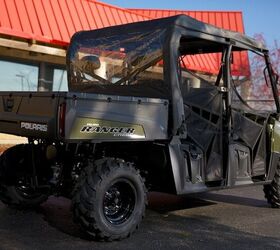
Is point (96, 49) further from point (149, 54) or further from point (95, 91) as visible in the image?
point (149, 54)

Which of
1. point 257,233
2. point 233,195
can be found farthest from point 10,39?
point 257,233

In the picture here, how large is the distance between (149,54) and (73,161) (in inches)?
61.8

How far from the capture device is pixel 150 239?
5.55 meters

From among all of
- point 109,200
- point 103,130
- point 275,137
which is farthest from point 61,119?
point 275,137

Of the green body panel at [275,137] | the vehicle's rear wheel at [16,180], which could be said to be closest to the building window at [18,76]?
the vehicle's rear wheel at [16,180]

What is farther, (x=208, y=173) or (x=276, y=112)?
(x=276, y=112)

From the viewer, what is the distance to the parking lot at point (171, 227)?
5.32 metres

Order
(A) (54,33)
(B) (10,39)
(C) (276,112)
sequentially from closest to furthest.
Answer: (C) (276,112), (B) (10,39), (A) (54,33)

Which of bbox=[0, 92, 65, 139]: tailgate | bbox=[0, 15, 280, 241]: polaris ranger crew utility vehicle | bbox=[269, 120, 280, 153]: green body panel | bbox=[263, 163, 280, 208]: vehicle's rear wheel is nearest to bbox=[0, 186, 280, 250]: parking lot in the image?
bbox=[263, 163, 280, 208]: vehicle's rear wheel

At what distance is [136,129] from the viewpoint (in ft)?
18.2

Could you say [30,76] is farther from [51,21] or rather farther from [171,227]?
[171,227]

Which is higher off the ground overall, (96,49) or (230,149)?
(96,49)

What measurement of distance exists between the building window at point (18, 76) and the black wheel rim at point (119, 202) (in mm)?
8310

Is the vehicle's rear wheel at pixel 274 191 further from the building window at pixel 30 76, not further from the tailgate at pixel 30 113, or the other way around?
the building window at pixel 30 76
